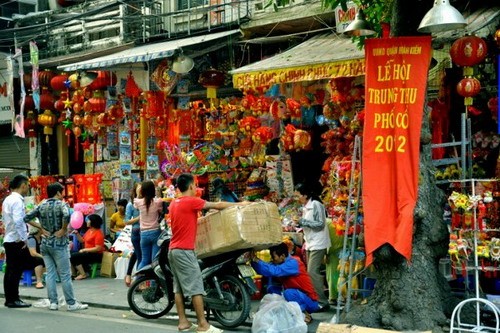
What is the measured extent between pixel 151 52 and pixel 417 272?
6903 mm

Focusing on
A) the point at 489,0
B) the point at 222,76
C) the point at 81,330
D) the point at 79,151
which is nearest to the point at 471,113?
the point at 489,0

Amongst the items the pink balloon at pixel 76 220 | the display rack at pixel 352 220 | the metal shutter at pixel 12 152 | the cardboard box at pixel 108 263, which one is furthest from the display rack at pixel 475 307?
the metal shutter at pixel 12 152

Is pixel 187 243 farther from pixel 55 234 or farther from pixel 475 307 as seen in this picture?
pixel 475 307

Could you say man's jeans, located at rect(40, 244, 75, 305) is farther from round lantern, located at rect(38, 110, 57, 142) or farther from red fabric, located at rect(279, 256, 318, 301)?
round lantern, located at rect(38, 110, 57, 142)

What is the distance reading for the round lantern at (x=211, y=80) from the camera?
1256cm

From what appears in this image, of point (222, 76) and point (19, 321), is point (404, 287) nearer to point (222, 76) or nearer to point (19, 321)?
point (19, 321)

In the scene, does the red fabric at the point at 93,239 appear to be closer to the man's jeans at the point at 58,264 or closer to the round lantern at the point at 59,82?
the man's jeans at the point at 58,264

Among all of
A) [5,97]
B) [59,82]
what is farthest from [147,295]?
[5,97]

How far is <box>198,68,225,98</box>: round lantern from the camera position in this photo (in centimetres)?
1256

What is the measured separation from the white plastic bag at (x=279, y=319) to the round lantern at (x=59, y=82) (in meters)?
8.78

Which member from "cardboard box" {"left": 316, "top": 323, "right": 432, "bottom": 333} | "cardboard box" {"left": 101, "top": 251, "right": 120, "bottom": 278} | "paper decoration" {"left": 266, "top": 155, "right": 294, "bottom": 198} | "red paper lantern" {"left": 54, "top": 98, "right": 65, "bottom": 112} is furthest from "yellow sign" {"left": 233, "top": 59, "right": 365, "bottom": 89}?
"red paper lantern" {"left": 54, "top": 98, "right": 65, "bottom": 112}

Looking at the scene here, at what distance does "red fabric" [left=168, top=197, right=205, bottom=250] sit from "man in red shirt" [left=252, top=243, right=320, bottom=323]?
0.98 meters

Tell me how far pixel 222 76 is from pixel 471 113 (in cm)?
465

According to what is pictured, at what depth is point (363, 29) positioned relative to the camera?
819cm
